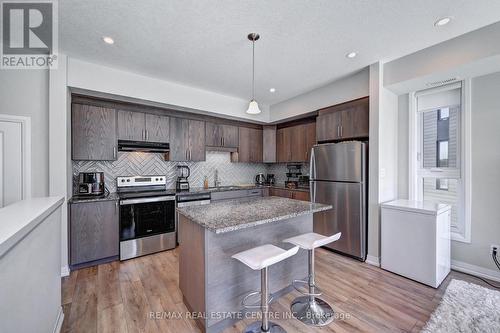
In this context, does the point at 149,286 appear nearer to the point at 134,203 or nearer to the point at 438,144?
the point at 134,203

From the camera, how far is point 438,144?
3.03m

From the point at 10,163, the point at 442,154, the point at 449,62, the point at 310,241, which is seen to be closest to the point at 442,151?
the point at 442,154

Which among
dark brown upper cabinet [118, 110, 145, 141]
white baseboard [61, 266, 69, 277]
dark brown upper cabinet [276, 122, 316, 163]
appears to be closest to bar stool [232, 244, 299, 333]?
white baseboard [61, 266, 69, 277]

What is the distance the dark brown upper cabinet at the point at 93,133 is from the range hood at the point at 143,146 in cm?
11

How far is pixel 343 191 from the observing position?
10.6 feet

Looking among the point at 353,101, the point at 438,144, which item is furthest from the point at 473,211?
the point at 353,101

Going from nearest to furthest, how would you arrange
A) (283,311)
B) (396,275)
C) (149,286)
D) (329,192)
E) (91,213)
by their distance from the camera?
(283,311) < (149,286) < (396,275) < (91,213) < (329,192)

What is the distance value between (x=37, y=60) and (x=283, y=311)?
3942 millimetres

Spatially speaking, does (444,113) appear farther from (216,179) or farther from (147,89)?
(147,89)

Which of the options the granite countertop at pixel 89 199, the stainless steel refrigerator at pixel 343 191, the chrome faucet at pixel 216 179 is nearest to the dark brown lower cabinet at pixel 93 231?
the granite countertop at pixel 89 199

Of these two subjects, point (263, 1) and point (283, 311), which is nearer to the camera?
point (263, 1)

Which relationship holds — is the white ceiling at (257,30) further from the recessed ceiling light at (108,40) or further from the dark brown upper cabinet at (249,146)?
the dark brown upper cabinet at (249,146)

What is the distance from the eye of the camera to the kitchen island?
1.72 metres

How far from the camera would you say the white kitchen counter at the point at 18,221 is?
851 millimetres
